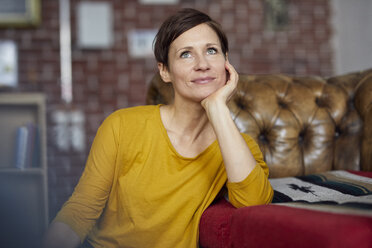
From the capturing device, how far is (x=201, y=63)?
3.67ft

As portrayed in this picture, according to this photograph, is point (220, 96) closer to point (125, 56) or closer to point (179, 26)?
point (179, 26)

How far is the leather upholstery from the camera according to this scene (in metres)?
1.53

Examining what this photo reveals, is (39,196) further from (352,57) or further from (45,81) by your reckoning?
(352,57)

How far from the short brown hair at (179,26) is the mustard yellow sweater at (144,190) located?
0.29m

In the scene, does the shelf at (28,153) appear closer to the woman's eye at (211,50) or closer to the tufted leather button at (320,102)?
the woman's eye at (211,50)

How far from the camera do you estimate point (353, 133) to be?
1.56 m

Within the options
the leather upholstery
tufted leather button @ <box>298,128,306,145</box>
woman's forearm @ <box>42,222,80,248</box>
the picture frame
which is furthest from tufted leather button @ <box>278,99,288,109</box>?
the picture frame

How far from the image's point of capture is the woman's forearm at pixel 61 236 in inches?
38.2

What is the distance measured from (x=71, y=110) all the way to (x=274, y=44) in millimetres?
1634

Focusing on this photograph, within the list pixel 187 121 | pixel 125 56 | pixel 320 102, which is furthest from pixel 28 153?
pixel 320 102

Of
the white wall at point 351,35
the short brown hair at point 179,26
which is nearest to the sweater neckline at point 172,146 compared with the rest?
the short brown hair at point 179,26

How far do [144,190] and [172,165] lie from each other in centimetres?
12

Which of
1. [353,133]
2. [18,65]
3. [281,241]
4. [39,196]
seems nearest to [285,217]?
[281,241]

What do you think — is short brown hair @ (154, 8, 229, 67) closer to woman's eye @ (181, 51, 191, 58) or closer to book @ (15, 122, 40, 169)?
woman's eye @ (181, 51, 191, 58)
